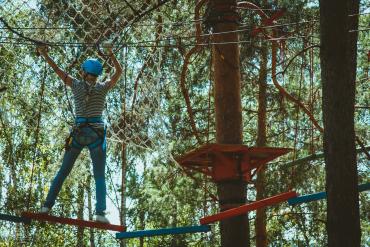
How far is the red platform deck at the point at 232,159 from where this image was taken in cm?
416

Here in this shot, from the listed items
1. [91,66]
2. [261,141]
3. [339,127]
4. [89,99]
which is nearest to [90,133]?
[89,99]

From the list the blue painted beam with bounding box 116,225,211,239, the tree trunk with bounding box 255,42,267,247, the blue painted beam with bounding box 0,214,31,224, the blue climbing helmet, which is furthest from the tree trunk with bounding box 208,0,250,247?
the tree trunk with bounding box 255,42,267,247

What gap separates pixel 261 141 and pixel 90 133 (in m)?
4.03

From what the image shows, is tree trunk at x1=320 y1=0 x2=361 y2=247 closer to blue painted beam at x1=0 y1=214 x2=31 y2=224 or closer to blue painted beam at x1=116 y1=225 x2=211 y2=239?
blue painted beam at x1=116 y1=225 x2=211 y2=239

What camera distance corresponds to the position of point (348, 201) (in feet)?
9.65

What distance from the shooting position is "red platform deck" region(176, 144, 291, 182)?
4.16m

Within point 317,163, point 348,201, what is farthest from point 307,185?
point 348,201

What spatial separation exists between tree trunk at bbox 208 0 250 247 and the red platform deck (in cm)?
7

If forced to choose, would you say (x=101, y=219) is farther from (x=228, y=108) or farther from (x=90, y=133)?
(x=228, y=108)

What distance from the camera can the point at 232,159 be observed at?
431 centimetres

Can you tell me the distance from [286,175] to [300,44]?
Answer: 1.49 metres

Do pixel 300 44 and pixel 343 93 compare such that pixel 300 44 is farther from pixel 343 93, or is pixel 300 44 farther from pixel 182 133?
pixel 343 93

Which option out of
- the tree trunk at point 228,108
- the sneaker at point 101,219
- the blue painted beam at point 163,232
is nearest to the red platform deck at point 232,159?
the tree trunk at point 228,108

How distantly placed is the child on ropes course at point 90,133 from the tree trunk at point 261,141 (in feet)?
11.7
